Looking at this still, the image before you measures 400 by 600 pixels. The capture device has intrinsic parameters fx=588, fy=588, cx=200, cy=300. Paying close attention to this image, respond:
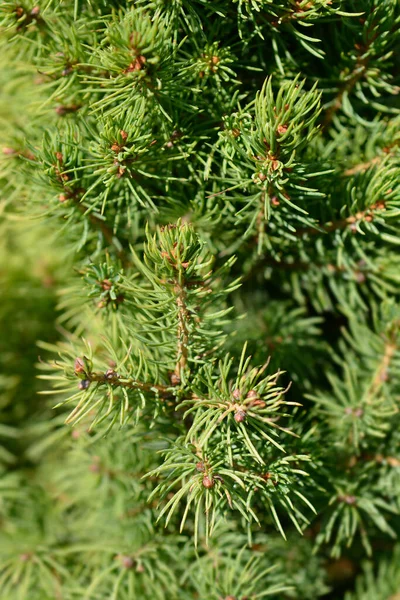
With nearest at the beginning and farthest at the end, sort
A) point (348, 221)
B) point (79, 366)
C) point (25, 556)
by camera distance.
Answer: point (79, 366)
point (348, 221)
point (25, 556)

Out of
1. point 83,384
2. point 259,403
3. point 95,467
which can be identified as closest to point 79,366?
point 83,384

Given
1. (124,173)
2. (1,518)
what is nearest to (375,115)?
(124,173)

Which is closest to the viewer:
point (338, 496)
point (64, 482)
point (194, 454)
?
point (194, 454)

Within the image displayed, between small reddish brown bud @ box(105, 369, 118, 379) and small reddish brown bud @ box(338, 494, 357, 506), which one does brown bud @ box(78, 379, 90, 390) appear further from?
small reddish brown bud @ box(338, 494, 357, 506)

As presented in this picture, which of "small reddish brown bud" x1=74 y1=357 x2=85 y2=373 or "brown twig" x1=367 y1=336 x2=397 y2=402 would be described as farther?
"brown twig" x1=367 y1=336 x2=397 y2=402

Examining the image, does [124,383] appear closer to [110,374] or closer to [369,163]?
[110,374]

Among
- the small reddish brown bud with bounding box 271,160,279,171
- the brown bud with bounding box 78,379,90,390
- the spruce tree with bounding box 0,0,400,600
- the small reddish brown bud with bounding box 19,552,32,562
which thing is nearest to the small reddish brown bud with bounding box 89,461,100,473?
the spruce tree with bounding box 0,0,400,600

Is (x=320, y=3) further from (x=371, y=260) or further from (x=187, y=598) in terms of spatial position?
(x=187, y=598)

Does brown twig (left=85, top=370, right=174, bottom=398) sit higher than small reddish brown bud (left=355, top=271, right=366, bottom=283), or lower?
lower

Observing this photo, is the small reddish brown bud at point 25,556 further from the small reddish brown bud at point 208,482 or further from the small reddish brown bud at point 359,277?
the small reddish brown bud at point 359,277
